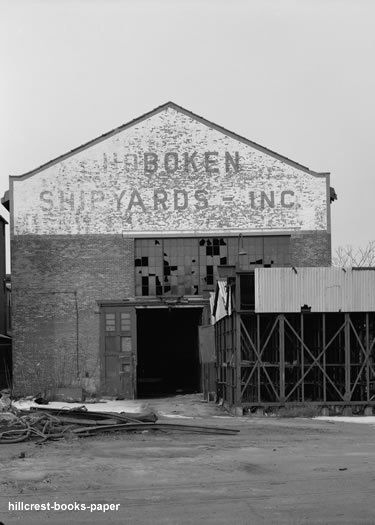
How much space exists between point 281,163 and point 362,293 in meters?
11.8

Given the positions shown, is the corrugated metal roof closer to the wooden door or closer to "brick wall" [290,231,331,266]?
"brick wall" [290,231,331,266]

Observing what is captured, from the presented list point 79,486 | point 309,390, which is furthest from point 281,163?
point 79,486

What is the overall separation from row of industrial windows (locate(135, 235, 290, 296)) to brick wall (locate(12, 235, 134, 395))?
593 mm

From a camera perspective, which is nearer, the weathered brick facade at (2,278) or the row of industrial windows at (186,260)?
the row of industrial windows at (186,260)

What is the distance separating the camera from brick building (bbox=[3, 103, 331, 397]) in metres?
34.0

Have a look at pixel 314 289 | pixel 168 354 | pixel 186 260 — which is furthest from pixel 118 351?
pixel 168 354

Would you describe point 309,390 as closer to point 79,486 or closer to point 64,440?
point 64,440

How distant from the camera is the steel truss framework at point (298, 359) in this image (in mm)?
23969

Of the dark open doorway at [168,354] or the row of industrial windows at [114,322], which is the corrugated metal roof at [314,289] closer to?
the row of industrial windows at [114,322]

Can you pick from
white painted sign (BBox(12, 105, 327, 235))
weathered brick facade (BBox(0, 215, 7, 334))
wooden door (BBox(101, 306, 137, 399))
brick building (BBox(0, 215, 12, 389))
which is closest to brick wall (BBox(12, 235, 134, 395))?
wooden door (BBox(101, 306, 137, 399))

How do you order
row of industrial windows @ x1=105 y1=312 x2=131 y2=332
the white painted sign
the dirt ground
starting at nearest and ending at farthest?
the dirt ground → row of industrial windows @ x1=105 y1=312 x2=131 y2=332 → the white painted sign

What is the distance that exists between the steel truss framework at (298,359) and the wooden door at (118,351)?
23.0 feet

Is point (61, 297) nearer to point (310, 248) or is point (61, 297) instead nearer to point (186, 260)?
point (186, 260)

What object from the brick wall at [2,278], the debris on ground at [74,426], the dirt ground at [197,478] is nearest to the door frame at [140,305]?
the brick wall at [2,278]
